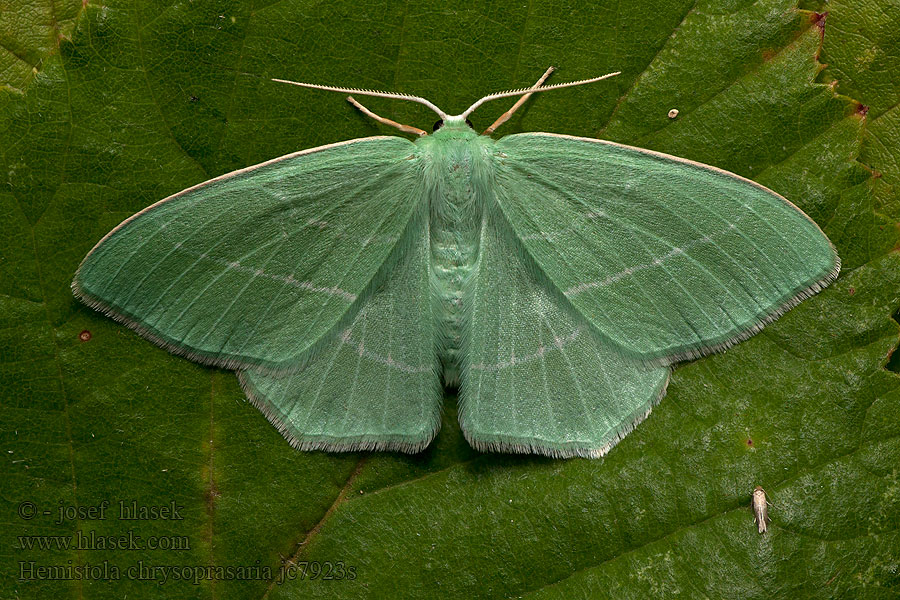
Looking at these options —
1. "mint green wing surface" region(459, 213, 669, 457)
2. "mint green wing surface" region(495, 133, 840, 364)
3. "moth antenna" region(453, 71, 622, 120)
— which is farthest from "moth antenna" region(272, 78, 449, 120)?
"mint green wing surface" region(459, 213, 669, 457)

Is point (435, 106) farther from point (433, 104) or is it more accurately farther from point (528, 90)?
point (528, 90)

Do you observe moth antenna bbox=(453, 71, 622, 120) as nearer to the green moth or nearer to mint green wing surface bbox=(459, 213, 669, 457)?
the green moth

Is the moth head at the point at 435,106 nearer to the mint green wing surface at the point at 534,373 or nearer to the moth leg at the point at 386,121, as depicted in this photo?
the moth leg at the point at 386,121

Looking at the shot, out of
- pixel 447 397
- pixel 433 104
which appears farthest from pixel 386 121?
pixel 447 397

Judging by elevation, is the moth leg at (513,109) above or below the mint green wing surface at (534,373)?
above

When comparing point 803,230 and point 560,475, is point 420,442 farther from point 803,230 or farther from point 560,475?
point 803,230

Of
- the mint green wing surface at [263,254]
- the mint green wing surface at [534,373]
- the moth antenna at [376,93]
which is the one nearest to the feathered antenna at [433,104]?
the moth antenna at [376,93]

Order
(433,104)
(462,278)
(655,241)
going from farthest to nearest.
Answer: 1. (433,104)
2. (462,278)
3. (655,241)
